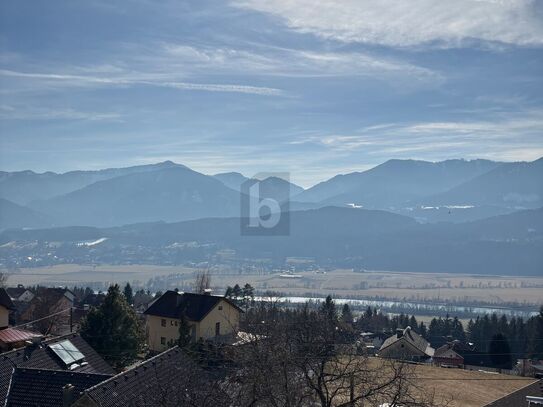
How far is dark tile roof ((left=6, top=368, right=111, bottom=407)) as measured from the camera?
554 inches

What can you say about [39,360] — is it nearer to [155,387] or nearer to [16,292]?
[155,387]

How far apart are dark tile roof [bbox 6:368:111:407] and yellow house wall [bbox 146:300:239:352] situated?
14.9 m

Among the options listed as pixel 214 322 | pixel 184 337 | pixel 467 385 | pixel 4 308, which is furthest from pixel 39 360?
pixel 467 385

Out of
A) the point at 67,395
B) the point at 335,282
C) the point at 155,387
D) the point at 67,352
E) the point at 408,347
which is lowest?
the point at 335,282

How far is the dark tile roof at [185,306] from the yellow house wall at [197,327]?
0.76 ft

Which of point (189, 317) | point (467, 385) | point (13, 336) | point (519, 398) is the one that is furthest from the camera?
point (189, 317)

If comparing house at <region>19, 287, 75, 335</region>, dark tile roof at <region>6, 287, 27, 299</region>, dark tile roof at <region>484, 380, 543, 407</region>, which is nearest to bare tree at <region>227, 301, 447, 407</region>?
dark tile roof at <region>484, 380, 543, 407</region>

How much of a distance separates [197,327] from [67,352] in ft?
40.2

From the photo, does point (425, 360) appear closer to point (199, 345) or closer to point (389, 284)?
point (199, 345)

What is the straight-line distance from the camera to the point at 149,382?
1448 centimetres

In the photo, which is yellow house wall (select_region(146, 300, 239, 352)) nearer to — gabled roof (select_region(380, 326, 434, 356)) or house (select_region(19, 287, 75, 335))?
house (select_region(19, 287, 75, 335))

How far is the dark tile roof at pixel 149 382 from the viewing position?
11930 millimetres

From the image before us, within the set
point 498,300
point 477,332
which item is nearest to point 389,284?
point 498,300

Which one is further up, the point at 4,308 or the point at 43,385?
the point at 4,308
